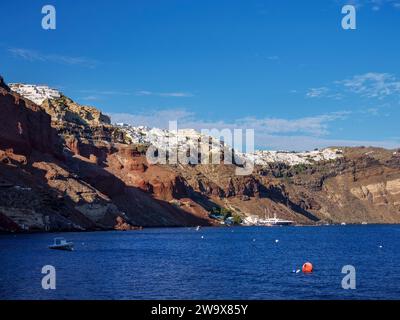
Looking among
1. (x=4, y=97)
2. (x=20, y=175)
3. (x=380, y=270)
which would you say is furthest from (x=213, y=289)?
(x=4, y=97)

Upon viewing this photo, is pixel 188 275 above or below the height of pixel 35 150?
below

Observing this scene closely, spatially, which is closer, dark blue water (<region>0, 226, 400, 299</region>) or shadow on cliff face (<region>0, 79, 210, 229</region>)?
dark blue water (<region>0, 226, 400, 299</region>)

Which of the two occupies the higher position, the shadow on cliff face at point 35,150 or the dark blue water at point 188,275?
the shadow on cliff face at point 35,150

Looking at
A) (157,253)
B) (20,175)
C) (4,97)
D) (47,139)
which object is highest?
(4,97)

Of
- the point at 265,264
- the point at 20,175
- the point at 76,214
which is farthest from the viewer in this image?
the point at 76,214

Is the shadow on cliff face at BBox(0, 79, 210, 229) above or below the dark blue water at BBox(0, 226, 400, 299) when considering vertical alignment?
above

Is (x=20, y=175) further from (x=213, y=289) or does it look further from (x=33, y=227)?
(x=213, y=289)

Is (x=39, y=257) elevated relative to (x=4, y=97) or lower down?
lower down

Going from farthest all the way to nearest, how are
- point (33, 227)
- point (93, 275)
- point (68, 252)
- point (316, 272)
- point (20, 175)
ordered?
1. point (20, 175)
2. point (33, 227)
3. point (68, 252)
4. point (316, 272)
5. point (93, 275)

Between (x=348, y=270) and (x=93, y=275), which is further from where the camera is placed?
(x=348, y=270)

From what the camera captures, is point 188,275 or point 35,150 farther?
point 35,150

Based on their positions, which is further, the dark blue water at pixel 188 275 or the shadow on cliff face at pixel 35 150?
the shadow on cliff face at pixel 35 150
